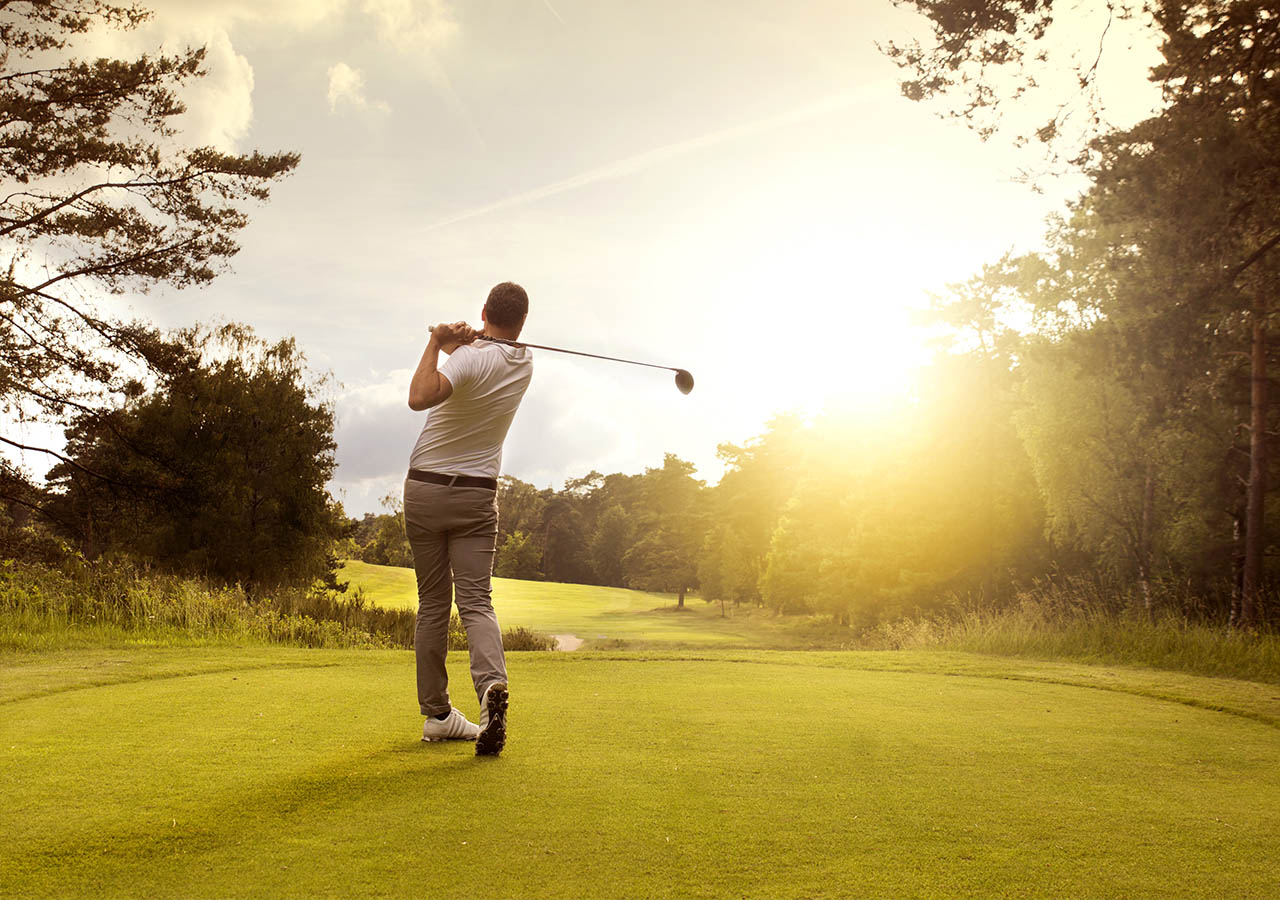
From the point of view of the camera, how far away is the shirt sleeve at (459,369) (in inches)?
A: 159

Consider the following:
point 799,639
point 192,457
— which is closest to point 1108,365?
point 192,457

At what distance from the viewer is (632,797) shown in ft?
10.4

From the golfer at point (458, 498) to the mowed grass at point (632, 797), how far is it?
0.34m

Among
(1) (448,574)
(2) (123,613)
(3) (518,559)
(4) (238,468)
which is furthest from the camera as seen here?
(3) (518,559)

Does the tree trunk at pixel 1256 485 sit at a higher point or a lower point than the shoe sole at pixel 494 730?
higher

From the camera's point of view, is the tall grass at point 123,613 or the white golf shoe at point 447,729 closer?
the white golf shoe at point 447,729

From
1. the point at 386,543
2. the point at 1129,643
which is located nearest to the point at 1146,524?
the point at 1129,643

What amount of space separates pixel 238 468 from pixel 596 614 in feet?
73.4

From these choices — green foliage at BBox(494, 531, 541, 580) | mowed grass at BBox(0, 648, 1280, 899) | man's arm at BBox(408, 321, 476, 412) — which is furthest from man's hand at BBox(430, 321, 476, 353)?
green foliage at BBox(494, 531, 541, 580)

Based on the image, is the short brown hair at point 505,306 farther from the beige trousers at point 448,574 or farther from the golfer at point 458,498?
the beige trousers at point 448,574

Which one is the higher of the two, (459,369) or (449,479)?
(459,369)

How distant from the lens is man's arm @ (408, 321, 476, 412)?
13.1 feet

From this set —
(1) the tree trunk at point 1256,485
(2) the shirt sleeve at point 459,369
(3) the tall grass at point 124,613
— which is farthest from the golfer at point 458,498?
(1) the tree trunk at point 1256,485

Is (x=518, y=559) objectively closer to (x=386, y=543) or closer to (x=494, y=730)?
(x=386, y=543)
